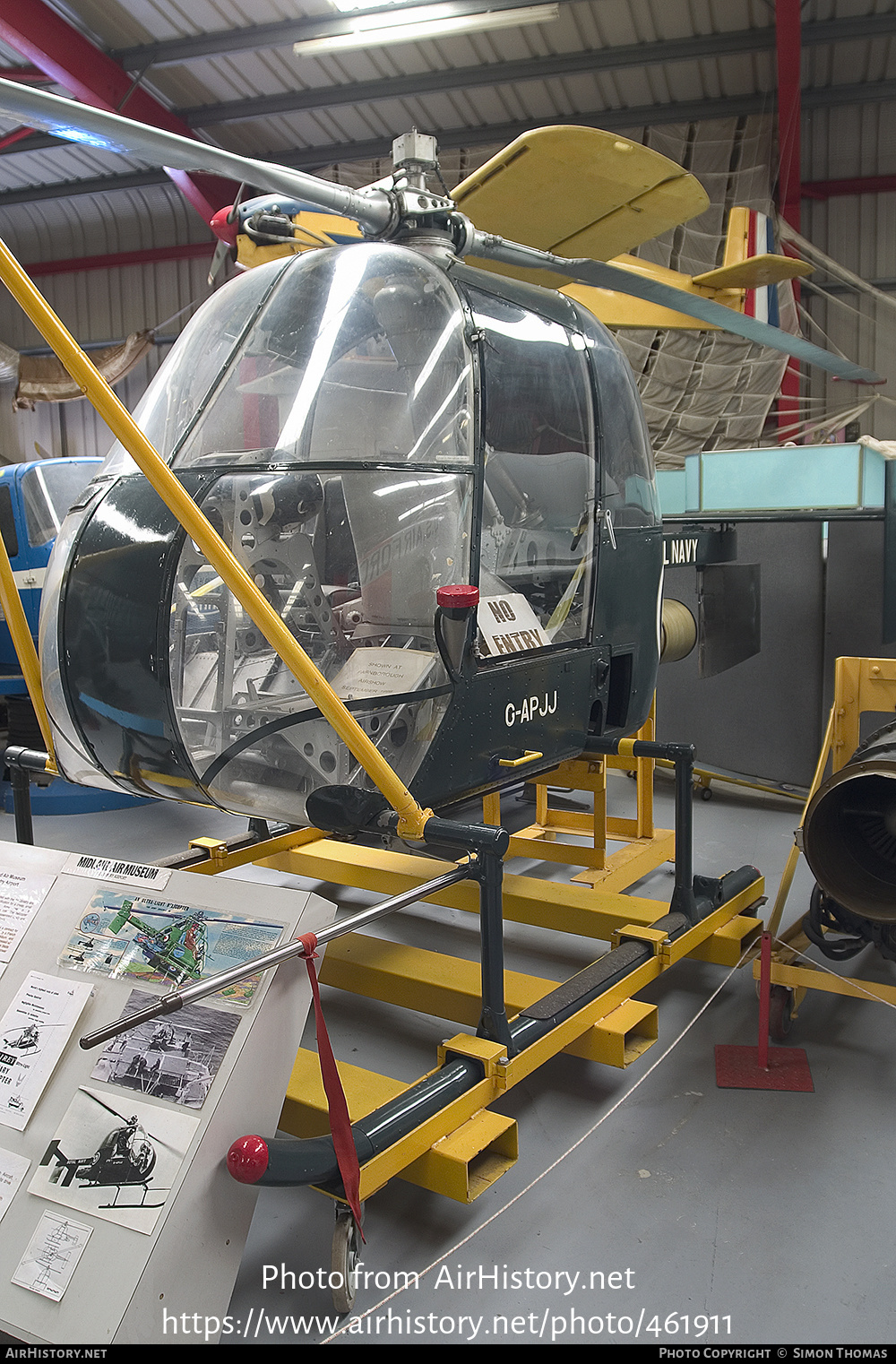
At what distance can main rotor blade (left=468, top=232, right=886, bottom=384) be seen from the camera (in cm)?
333

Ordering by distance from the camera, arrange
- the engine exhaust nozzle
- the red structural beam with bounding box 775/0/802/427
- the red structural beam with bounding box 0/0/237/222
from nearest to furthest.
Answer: the engine exhaust nozzle, the red structural beam with bounding box 0/0/237/222, the red structural beam with bounding box 775/0/802/427

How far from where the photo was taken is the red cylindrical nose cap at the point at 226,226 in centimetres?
320

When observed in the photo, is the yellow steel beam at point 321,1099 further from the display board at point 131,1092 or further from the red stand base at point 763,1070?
the red stand base at point 763,1070

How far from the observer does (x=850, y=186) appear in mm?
11977

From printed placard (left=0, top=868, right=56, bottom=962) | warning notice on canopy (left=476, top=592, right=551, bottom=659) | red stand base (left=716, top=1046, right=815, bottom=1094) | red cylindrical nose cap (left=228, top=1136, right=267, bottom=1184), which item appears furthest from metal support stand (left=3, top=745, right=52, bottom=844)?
red stand base (left=716, top=1046, right=815, bottom=1094)

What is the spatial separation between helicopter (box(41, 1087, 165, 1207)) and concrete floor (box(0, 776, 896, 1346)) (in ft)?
1.46

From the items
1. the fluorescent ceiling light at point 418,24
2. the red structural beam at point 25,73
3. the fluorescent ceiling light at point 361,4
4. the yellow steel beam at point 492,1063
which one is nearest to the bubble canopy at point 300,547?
the yellow steel beam at point 492,1063

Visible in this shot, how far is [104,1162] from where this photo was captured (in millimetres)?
1985

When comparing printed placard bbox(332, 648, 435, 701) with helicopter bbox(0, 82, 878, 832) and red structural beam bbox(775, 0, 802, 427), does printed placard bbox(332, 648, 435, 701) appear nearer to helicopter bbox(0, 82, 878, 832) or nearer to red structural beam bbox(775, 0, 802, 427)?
helicopter bbox(0, 82, 878, 832)

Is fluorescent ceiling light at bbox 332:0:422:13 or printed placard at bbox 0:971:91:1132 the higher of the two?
fluorescent ceiling light at bbox 332:0:422:13

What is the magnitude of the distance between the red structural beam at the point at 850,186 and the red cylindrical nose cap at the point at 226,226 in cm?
1071

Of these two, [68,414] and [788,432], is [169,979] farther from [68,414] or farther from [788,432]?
[68,414]

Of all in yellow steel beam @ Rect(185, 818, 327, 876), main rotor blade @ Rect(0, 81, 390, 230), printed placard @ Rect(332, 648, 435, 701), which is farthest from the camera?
yellow steel beam @ Rect(185, 818, 327, 876)

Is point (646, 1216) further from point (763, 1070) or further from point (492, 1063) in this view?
point (763, 1070)
